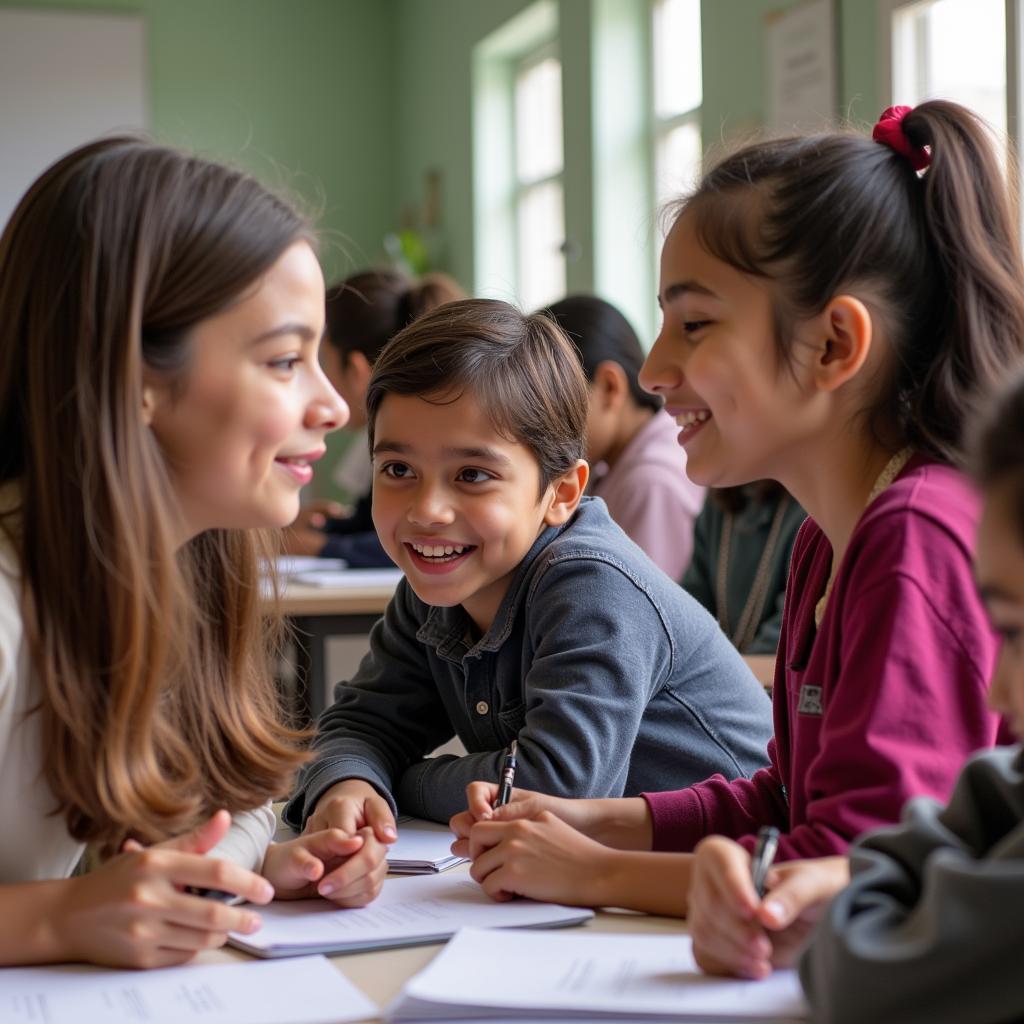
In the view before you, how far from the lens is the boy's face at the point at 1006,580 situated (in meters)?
0.73

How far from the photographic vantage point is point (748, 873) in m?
0.89

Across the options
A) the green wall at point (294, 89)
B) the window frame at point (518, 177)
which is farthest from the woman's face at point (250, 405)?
the green wall at point (294, 89)

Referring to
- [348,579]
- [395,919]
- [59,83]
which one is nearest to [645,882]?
[395,919]

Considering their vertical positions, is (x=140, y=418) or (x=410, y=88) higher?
(x=410, y=88)

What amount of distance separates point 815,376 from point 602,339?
1.88 meters

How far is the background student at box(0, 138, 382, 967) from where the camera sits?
1.00 meters

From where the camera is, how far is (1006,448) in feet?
2.40

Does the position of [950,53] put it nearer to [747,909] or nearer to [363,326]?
[363,326]

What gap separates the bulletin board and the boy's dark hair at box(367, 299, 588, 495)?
5766 mm

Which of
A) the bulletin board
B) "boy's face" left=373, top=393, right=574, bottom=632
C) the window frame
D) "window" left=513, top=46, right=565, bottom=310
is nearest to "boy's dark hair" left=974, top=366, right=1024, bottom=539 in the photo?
"boy's face" left=373, top=393, right=574, bottom=632

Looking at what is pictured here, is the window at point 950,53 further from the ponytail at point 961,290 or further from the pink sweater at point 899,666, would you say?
the pink sweater at point 899,666

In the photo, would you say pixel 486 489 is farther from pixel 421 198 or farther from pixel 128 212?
pixel 421 198

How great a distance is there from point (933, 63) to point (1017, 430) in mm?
2737

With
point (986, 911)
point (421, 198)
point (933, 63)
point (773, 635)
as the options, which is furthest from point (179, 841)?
point (421, 198)
